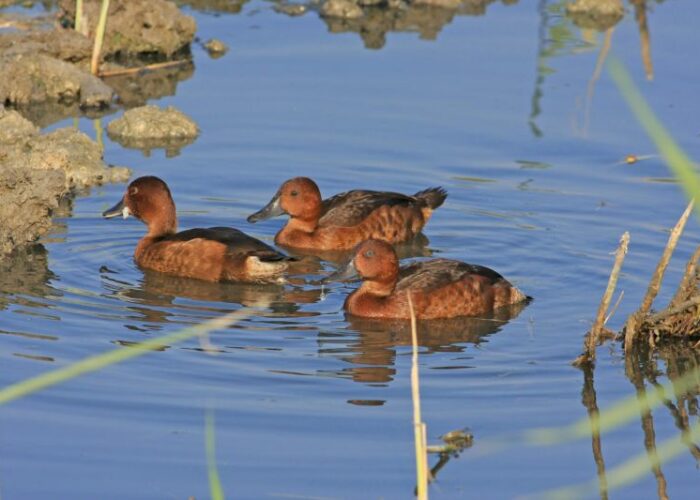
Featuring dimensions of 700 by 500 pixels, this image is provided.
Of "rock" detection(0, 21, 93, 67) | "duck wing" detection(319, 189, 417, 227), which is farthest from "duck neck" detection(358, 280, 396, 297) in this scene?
"rock" detection(0, 21, 93, 67)

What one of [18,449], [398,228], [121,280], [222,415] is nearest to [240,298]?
[121,280]

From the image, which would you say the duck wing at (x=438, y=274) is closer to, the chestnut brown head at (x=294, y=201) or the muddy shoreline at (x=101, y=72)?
the chestnut brown head at (x=294, y=201)

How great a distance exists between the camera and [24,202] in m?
10.7

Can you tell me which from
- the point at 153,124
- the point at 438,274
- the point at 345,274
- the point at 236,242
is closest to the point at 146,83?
the point at 153,124

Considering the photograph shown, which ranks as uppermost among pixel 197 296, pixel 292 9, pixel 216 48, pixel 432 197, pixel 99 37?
pixel 292 9

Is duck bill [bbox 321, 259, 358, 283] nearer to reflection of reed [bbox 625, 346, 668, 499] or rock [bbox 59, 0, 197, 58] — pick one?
reflection of reed [bbox 625, 346, 668, 499]

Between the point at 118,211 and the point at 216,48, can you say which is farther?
the point at 216,48

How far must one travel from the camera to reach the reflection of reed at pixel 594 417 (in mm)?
6594

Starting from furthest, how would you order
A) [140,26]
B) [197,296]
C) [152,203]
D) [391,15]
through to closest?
[391,15] → [140,26] → [152,203] → [197,296]

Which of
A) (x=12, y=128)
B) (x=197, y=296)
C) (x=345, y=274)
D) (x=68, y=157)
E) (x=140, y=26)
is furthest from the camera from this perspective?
(x=140, y=26)

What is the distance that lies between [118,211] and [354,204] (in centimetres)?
194

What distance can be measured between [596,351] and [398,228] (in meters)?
3.52

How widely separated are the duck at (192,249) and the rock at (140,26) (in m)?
4.94

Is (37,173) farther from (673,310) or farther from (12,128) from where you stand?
(673,310)
